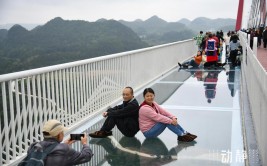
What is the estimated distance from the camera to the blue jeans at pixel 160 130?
5.70 metres

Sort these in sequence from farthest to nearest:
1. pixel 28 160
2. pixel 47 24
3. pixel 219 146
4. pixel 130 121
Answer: pixel 47 24 → pixel 130 121 → pixel 219 146 → pixel 28 160

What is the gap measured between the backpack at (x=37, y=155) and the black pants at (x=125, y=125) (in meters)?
2.75

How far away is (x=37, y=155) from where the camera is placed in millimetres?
3174

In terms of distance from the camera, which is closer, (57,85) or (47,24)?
(57,85)

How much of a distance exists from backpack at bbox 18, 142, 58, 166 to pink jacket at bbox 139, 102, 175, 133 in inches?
101

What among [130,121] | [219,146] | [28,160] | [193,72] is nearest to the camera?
[28,160]

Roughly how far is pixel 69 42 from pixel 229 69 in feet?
555

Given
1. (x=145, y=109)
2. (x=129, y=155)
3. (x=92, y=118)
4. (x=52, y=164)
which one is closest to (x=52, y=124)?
(x=52, y=164)

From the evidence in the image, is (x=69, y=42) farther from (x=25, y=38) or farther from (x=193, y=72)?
(x=193, y=72)

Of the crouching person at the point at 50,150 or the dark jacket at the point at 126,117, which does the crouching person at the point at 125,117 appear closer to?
the dark jacket at the point at 126,117

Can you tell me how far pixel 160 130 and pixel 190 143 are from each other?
52 cm

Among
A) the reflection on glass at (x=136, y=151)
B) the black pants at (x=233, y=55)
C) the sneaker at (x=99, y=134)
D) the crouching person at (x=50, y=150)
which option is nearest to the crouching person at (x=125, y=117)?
the sneaker at (x=99, y=134)

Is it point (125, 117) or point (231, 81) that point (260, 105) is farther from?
point (231, 81)

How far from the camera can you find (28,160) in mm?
3184
